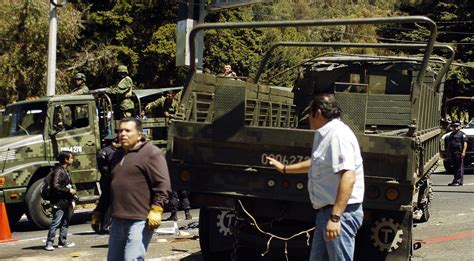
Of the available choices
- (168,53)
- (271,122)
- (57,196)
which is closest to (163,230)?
(57,196)

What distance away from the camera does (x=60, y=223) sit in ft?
35.5

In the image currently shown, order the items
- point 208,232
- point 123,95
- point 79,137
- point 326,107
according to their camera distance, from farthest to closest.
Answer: point 123,95
point 79,137
point 208,232
point 326,107

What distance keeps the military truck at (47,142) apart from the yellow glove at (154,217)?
7.60m

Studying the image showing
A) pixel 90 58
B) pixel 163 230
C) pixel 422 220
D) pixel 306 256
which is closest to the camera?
pixel 306 256

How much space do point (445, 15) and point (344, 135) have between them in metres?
42.1

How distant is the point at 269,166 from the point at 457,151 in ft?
46.3

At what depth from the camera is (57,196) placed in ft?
35.4

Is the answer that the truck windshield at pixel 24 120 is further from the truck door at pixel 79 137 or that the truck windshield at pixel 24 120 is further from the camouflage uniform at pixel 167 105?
the camouflage uniform at pixel 167 105

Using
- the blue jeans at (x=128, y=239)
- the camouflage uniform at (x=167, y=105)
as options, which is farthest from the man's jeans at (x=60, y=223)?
the blue jeans at (x=128, y=239)

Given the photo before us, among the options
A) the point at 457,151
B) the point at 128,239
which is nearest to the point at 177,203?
the point at 128,239

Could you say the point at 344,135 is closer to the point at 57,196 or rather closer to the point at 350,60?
the point at 350,60

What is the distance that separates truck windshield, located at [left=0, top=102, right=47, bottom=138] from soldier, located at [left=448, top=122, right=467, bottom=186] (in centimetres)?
1135

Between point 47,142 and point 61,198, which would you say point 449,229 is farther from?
point 47,142

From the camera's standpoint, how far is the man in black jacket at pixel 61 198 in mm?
10695
